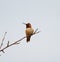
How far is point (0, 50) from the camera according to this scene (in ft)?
7.52

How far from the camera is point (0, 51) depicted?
224cm

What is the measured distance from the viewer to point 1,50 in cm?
231

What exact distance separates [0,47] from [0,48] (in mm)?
42

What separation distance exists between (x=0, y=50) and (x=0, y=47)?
11 centimetres

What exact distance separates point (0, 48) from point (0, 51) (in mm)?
130

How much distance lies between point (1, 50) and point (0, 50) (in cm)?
2

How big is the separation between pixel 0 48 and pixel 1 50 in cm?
6

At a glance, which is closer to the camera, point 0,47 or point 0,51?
point 0,51

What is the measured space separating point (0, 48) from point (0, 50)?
7 cm

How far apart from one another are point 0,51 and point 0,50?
2.3 inches

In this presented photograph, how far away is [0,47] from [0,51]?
0.17m

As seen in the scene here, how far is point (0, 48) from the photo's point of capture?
92.9 inches

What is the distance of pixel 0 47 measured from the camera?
7.87 feet
